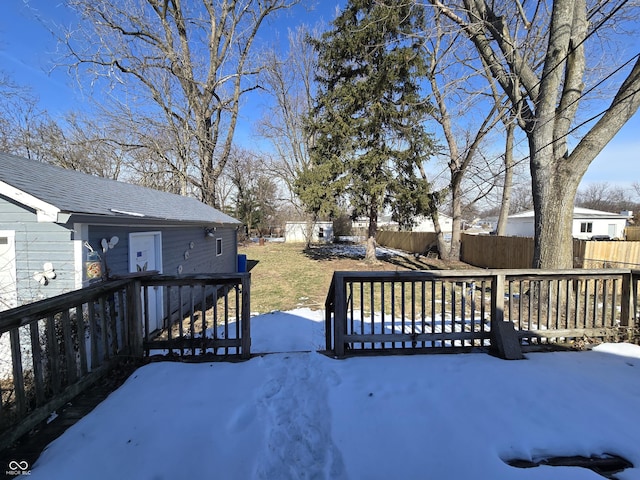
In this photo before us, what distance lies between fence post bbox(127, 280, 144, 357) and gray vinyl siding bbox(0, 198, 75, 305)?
1.86m

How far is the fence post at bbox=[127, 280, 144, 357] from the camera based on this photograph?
303cm

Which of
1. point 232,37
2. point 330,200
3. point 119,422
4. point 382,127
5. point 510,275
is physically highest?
point 232,37

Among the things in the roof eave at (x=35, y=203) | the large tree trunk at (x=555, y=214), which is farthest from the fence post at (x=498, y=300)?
the roof eave at (x=35, y=203)

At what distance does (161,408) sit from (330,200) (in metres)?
11.3

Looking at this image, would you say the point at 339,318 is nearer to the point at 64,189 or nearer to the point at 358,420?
the point at 358,420

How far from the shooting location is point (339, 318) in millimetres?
3145

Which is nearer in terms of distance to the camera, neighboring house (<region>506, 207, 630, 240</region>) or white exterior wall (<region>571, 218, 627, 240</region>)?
neighboring house (<region>506, 207, 630, 240</region>)

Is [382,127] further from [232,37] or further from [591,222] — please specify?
[591,222]

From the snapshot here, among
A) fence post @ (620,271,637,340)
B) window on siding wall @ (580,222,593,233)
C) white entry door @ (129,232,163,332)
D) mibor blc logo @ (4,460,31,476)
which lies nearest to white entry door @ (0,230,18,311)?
white entry door @ (129,232,163,332)

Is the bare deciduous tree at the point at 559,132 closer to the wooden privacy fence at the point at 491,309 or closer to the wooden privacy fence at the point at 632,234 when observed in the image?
the wooden privacy fence at the point at 491,309

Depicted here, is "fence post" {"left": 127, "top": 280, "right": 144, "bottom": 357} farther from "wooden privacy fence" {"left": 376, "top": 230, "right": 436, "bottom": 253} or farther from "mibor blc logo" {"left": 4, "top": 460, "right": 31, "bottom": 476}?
"wooden privacy fence" {"left": 376, "top": 230, "right": 436, "bottom": 253}

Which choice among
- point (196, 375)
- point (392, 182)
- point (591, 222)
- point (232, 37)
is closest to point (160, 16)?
point (232, 37)

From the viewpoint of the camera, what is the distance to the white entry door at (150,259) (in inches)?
211

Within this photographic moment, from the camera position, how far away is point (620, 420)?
209cm
